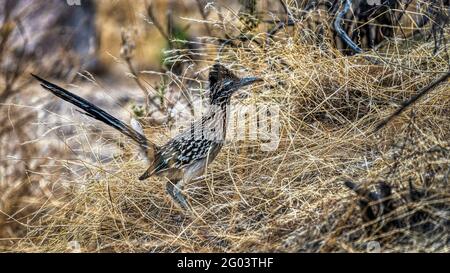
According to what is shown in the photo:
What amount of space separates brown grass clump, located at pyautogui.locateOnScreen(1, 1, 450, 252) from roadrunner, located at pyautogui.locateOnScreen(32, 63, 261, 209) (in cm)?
11

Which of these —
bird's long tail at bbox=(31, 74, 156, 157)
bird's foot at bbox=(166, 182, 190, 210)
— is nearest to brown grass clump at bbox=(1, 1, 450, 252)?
bird's foot at bbox=(166, 182, 190, 210)

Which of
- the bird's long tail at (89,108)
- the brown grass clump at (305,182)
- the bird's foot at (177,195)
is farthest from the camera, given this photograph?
the bird's foot at (177,195)

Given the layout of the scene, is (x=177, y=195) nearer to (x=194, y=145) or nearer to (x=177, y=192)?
(x=177, y=192)

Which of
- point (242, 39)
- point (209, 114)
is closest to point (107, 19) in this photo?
point (242, 39)

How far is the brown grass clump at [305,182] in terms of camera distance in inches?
123

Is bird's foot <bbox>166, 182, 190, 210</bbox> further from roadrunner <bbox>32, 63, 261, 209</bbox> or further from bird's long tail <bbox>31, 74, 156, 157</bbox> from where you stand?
bird's long tail <bbox>31, 74, 156, 157</bbox>

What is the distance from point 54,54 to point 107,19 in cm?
96

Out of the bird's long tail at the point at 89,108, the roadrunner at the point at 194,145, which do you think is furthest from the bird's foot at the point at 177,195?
the bird's long tail at the point at 89,108

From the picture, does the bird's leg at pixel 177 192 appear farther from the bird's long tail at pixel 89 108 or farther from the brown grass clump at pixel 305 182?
the bird's long tail at pixel 89 108

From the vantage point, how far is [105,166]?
431 cm

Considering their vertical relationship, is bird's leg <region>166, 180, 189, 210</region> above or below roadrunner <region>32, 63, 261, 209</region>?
below

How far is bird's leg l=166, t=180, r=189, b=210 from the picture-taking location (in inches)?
149

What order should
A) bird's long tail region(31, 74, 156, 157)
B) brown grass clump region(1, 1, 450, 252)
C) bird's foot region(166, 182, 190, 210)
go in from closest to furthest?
brown grass clump region(1, 1, 450, 252) < bird's long tail region(31, 74, 156, 157) < bird's foot region(166, 182, 190, 210)

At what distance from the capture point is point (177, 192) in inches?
150
